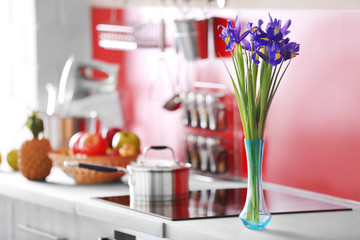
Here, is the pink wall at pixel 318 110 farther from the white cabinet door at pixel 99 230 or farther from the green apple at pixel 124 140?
the white cabinet door at pixel 99 230

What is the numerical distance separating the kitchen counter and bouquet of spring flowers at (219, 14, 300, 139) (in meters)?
0.27

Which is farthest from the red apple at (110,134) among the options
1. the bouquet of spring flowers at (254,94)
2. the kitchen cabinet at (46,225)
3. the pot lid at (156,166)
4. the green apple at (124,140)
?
the bouquet of spring flowers at (254,94)

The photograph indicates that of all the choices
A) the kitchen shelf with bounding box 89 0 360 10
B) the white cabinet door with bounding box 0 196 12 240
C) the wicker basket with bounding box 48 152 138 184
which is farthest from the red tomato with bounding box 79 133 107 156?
the kitchen shelf with bounding box 89 0 360 10

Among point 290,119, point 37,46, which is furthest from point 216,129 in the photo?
point 37,46

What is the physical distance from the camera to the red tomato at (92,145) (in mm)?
2994

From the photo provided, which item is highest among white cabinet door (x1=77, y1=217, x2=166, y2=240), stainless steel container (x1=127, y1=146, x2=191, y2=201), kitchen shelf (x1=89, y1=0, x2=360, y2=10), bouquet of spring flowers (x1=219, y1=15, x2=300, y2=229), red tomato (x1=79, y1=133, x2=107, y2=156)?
kitchen shelf (x1=89, y1=0, x2=360, y2=10)

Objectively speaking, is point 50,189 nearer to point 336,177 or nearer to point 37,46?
point 336,177

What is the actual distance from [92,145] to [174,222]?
911 mm

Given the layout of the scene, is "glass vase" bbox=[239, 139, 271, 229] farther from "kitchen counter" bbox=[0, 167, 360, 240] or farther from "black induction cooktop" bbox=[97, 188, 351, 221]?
"black induction cooktop" bbox=[97, 188, 351, 221]

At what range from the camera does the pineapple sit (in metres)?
2.99

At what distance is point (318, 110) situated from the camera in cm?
263

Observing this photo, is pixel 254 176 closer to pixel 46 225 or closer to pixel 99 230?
pixel 99 230

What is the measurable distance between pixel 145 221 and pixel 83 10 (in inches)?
83.1

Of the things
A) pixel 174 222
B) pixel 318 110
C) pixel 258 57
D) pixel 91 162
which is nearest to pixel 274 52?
pixel 258 57
